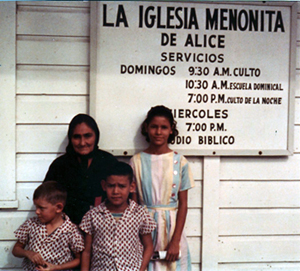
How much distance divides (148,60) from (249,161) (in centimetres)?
124

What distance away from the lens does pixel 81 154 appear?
313 cm

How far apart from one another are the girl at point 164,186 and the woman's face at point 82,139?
0.38m

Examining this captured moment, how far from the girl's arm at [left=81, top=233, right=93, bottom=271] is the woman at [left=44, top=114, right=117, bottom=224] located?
20 centimetres

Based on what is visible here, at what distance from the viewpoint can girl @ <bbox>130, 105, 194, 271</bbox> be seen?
3180 millimetres

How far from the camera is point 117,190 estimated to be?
288 centimetres

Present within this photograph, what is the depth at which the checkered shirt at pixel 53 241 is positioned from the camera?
2850mm

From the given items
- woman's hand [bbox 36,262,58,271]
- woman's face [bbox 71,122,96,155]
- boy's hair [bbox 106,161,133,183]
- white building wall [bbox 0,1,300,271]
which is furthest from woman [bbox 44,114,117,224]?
woman's hand [bbox 36,262,58,271]

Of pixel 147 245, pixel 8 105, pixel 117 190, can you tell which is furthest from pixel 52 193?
pixel 8 105

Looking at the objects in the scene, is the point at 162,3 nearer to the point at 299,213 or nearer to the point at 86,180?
the point at 86,180

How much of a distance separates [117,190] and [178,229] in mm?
630

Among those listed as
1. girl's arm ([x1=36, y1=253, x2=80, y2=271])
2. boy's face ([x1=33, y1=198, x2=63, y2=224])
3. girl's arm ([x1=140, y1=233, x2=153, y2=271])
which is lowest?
girl's arm ([x1=36, y1=253, x2=80, y2=271])

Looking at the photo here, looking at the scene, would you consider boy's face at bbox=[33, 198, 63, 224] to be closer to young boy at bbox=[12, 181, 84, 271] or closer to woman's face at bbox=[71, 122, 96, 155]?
young boy at bbox=[12, 181, 84, 271]

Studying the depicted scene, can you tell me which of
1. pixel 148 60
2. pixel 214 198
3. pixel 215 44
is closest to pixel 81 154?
pixel 148 60

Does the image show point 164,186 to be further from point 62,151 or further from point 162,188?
point 62,151
